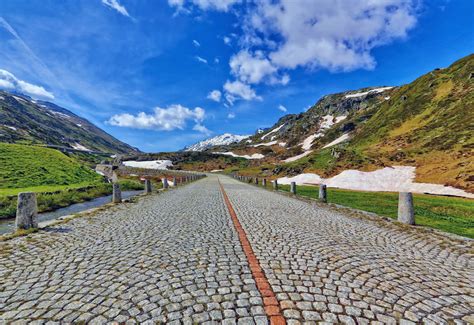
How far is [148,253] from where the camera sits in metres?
5.44

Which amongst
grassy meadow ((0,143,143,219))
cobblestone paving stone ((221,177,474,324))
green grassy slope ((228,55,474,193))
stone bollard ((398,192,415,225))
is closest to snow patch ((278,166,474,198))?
green grassy slope ((228,55,474,193))

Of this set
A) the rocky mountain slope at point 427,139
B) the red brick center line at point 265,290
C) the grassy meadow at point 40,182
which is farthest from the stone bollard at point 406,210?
the rocky mountain slope at point 427,139

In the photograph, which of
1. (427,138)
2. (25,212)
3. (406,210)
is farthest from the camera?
(427,138)


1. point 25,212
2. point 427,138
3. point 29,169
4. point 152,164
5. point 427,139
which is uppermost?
point 427,138

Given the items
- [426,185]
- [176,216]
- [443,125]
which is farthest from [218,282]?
[443,125]

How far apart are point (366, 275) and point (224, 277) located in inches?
99.4

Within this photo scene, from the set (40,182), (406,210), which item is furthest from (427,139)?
(40,182)

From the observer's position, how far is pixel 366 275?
4363mm

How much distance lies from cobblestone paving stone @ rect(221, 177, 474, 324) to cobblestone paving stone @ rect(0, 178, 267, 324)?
62cm

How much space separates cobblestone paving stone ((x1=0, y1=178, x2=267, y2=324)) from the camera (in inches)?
122

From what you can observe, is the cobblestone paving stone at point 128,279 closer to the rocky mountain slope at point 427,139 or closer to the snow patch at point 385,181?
the rocky mountain slope at point 427,139

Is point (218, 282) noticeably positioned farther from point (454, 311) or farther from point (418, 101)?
point (418, 101)

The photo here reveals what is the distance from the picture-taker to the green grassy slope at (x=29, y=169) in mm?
19125

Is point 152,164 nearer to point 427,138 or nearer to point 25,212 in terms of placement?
point 427,138
